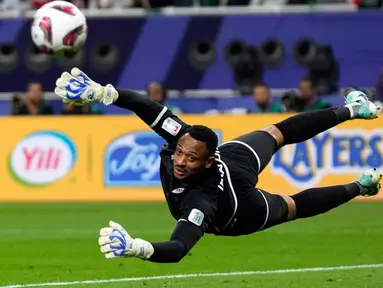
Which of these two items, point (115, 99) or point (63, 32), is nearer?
point (115, 99)

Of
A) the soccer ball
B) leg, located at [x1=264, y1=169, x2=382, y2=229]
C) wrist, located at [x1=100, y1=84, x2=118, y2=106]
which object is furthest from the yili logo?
wrist, located at [x1=100, y1=84, x2=118, y2=106]

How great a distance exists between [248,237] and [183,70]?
1122 cm

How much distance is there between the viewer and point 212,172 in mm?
10727

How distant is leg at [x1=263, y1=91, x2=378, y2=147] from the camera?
11891mm

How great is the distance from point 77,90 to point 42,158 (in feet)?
34.0

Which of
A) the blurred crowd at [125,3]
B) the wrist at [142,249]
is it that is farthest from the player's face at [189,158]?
the blurred crowd at [125,3]

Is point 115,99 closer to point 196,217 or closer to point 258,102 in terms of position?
point 196,217

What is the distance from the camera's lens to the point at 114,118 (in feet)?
69.2

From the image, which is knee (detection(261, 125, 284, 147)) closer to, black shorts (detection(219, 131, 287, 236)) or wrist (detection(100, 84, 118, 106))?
black shorts (detection(219, 131, 287, 236))

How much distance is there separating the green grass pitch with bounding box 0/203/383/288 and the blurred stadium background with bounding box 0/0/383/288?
3 centimetres

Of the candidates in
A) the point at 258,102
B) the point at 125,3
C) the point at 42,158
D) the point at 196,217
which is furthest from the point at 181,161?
the point at 125,3

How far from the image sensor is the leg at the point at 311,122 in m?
11.9

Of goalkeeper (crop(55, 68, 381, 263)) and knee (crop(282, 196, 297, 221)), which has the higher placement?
goalkeeper (crop(55, 68, 381, 263))

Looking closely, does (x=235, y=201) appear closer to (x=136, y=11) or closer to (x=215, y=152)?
(x=215, y=152)
